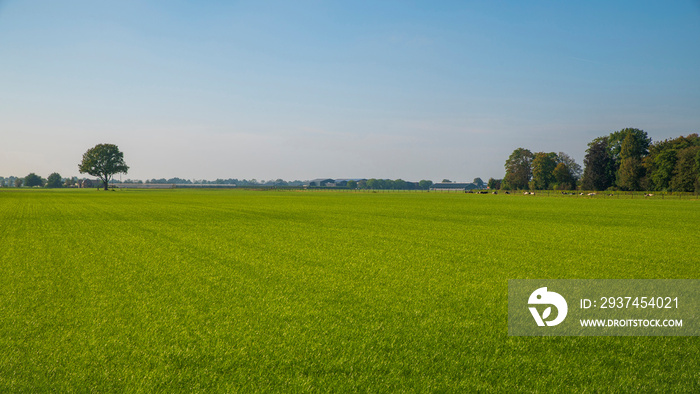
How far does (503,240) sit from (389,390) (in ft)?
42.9

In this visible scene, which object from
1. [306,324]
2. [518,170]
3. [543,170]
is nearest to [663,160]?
[543,170]

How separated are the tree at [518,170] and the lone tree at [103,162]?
121402 mm

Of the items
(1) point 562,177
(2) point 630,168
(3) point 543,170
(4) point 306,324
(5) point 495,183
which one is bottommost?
(4) point 306,324

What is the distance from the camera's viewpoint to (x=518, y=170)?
14700 cm

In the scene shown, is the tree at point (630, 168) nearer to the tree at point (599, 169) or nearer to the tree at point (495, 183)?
the tree at point (599, 169)

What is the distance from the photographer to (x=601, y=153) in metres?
116

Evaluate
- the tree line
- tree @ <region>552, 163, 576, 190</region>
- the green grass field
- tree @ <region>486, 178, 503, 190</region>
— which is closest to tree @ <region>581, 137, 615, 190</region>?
the tree line

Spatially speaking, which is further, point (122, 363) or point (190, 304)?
point (190, 304)

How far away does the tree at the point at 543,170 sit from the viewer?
135250 millimetres

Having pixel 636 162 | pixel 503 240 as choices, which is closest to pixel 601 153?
pixel 636 162

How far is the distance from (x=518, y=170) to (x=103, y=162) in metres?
129

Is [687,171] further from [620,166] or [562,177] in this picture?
[562,177]

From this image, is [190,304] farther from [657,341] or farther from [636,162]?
[636,162]

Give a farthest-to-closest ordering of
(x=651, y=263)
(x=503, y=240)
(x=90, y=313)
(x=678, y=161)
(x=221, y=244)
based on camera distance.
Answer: (x=678, y=161) → (x=503, y=240) → (x=221, y=244) → (x=651, y=263) → (x=90, y=313)
